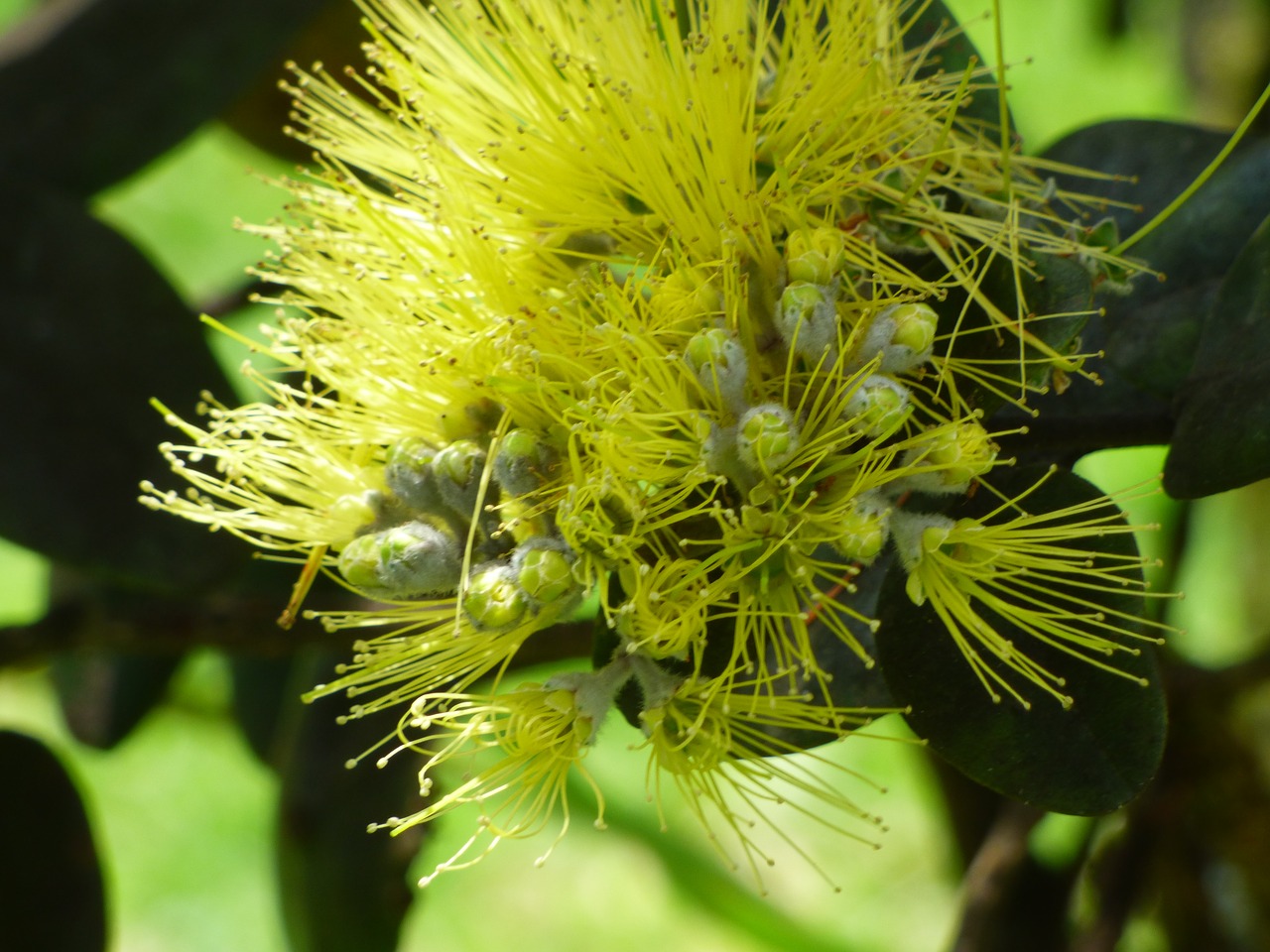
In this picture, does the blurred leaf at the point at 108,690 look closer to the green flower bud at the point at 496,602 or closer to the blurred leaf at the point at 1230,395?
the green flower bud at the point at 496,602

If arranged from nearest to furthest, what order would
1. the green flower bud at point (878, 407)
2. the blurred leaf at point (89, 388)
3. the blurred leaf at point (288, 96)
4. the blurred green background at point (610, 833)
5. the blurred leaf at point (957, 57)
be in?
the green flower bud at point (878, 407), the blurred leaf at point (957, 57), the blurred leaf at point (89, 388), the blurred leaf at point (288, 96), the blurred green background at point (610, 833)

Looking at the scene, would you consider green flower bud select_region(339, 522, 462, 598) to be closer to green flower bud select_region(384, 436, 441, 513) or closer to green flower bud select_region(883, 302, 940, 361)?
green flower bud select_region(384, 436, 441, 513)

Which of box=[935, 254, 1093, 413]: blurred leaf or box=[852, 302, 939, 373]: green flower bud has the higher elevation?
box=[852, 302, 939, 373]: green flower bud

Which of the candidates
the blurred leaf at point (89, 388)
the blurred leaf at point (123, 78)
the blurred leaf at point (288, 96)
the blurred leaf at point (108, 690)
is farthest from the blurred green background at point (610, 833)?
the blurred leaf at point (89, 388)

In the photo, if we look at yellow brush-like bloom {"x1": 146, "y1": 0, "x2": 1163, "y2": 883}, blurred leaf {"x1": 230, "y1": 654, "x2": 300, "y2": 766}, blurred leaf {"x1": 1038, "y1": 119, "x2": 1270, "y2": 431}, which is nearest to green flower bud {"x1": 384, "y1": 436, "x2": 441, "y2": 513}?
yellow brush-like bloom {"x1": 146, "y1": 0, "x2": 1163, "y2": 883}

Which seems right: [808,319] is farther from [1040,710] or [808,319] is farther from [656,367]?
[1040,710]

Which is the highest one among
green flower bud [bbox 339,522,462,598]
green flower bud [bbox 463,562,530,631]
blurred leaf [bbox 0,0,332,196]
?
blurred leaf [bbox 0,0,332,196]

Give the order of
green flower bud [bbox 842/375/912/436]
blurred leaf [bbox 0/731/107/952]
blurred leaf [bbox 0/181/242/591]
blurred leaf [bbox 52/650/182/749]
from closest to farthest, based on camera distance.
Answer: green flower bud [bbox 842/375/912/436]
blurred leaf [bbox 0/181/242/591]
blurred leaf [bbox 0/731/107/952]
blurred leaf [bbox 52/650/182/749]
